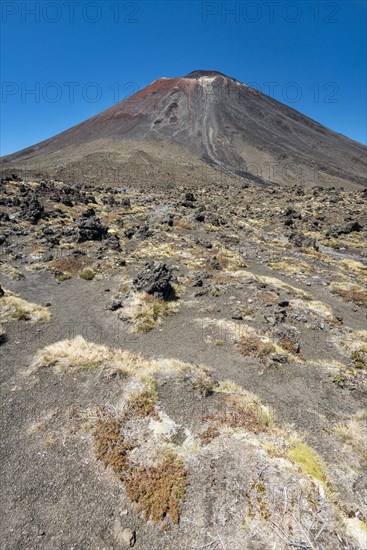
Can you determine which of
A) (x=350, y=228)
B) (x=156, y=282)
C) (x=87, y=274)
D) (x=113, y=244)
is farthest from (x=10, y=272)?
(x=350, y=228)

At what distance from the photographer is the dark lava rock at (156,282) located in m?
18.0

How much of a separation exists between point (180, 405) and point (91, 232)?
75.0ft

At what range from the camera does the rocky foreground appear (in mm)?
6262

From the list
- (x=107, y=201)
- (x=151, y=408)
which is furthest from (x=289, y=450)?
(x=107, y=201)

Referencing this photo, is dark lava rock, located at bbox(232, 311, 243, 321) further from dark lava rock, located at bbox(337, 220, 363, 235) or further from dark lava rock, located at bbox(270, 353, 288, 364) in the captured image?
dark lava rock, located at bbox(337, 220, 363, 235)

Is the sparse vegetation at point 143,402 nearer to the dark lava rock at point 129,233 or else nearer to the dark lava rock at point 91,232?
the dark lava rock at point 91,232

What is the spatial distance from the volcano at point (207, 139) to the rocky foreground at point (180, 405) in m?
71.8

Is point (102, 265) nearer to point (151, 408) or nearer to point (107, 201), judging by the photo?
point (151, 408)

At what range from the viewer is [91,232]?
28.8 m

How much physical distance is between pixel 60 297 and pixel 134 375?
10033mm

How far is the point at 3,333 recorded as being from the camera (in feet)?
44.9

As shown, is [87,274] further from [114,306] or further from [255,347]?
[255,347]

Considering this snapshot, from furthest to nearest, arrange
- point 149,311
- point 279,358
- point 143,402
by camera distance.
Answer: point 149,311, point 279,358, point 143,402

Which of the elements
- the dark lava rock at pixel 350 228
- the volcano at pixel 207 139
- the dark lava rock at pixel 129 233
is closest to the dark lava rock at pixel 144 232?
the dark lava rock at pixel 129 233
